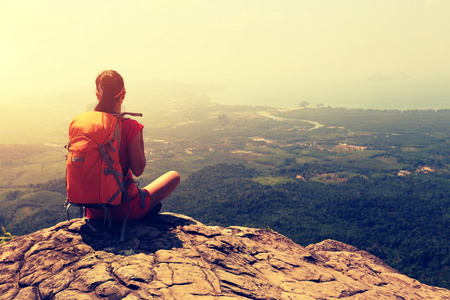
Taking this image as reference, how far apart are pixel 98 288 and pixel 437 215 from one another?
75097mm

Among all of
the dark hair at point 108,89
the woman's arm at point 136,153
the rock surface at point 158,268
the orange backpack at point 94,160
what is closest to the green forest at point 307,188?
the rock surface at point 158,268

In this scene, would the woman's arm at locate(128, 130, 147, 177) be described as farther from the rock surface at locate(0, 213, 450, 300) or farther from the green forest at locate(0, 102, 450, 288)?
the green forest at locate(0, 102, 450, 288)

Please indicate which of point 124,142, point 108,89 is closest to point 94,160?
point 124,142

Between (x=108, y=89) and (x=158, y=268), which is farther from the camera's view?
(x=108, y=89)

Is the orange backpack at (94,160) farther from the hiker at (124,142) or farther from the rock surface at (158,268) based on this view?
the rock surface at (158,268)

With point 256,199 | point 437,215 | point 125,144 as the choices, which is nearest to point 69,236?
point 125,144

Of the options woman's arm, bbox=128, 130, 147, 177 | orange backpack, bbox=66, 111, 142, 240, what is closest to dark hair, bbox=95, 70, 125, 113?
orange backpack, bbox=66, 111, 142, 240

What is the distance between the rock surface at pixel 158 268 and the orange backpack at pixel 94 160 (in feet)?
4.48

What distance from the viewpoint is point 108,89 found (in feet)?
24.2

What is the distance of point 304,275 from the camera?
29.9ft

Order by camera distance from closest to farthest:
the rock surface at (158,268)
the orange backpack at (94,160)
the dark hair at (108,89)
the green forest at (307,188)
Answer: the rock surface at (158,268)
the orange backpack at (94,160)
the dark hair at (108,89)
the green forest at (307,188)

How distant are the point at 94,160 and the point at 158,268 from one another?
9.54 feet

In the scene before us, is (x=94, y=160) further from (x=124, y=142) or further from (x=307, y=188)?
(x=307, y=188)

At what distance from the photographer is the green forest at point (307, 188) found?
174 ft
